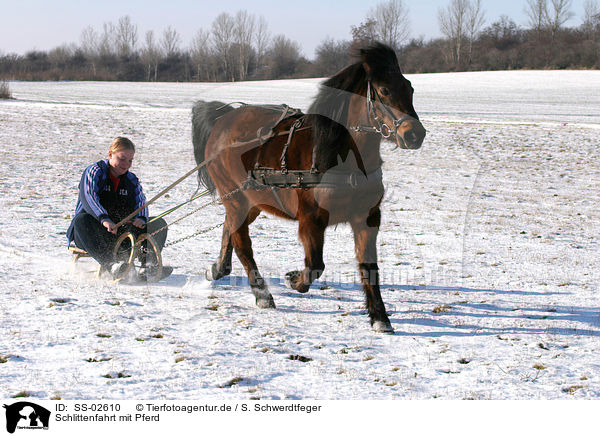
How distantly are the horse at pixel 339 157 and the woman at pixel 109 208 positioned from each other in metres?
1.16

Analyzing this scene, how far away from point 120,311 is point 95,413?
68.2 inches

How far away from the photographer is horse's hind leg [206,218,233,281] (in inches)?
231

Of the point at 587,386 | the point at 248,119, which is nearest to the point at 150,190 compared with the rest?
the point at 248,119

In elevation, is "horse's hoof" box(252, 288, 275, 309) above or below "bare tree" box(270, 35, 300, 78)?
below

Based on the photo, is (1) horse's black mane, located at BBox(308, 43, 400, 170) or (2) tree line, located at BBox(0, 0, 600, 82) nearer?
(1) horse's black mane, located at BBox(308, 43, 400, 170)

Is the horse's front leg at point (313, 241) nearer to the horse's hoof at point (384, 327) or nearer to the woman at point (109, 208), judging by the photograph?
the horse's hoof at point (384, 327)

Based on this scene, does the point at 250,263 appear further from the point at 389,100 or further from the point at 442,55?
the point at 442,55

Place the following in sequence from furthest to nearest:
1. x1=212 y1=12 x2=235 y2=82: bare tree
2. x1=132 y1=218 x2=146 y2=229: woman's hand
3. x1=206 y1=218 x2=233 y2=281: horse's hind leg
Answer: x1=212 y1=12 x2=235 y2=82: bare tree < x1=206 y1=218 x2=233 y2=281: horse's hind leg < x1=132 y1=218 x2=146 y2=229: woman's hand

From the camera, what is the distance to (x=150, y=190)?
1102cm

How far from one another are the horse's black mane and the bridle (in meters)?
0.09

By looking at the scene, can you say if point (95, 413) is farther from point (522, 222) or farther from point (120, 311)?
point (522, 222)

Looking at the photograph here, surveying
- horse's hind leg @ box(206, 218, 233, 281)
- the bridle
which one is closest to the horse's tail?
horse's hind leg @ box(206, 218, 233, 281)

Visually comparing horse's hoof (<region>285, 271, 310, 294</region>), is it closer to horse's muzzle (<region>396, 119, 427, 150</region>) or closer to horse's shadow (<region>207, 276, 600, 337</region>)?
horse's shadow (<region>207, 276, 600, 337</region>)

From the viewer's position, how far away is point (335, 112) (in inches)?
175
